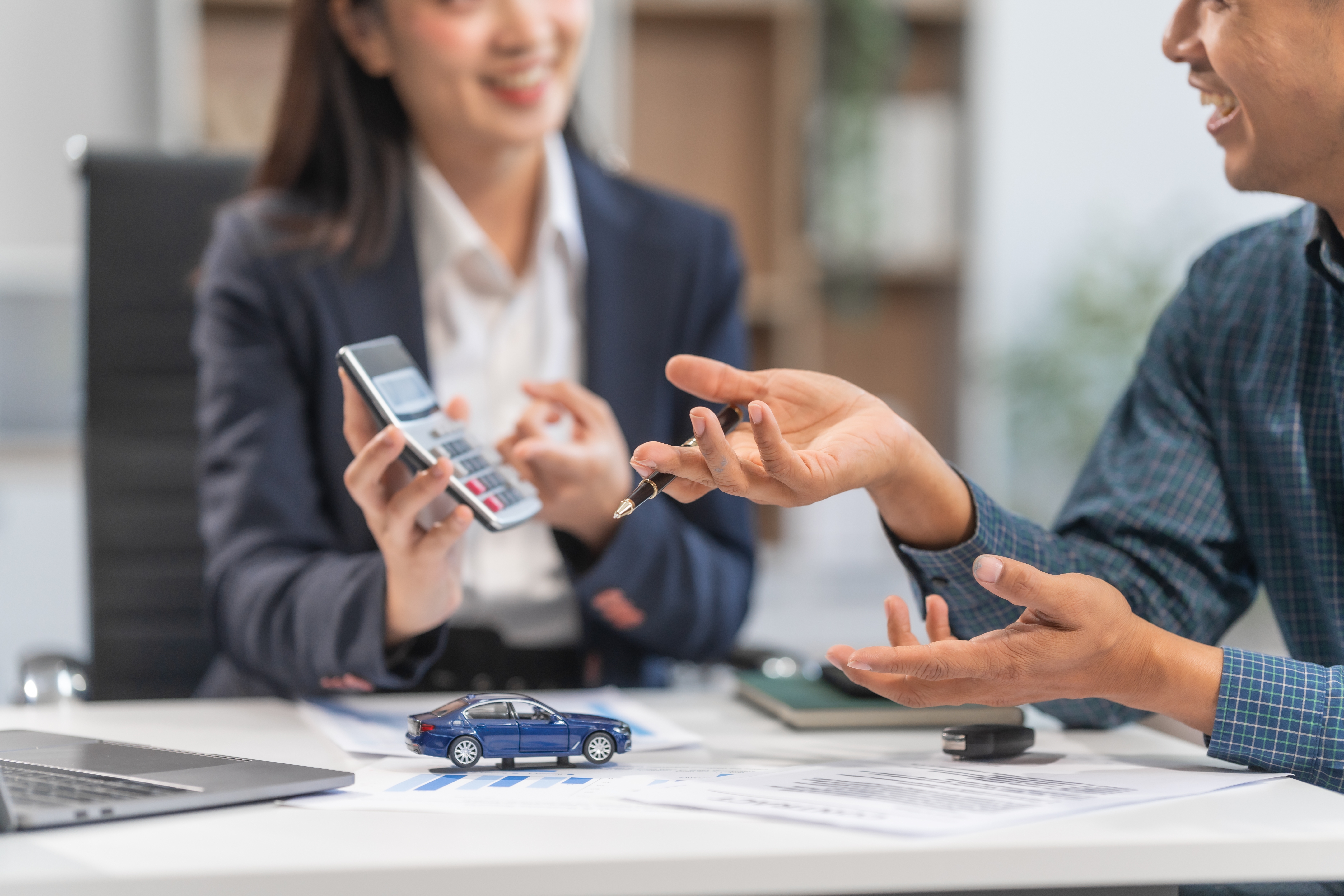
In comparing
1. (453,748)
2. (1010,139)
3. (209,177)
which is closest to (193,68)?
(209,177)

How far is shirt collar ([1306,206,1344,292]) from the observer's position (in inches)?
36.6

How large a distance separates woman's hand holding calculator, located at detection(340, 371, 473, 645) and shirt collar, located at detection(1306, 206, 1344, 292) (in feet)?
2.17

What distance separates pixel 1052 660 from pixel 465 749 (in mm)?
354

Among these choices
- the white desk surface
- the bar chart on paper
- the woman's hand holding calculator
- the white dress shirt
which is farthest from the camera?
the white dress shirt

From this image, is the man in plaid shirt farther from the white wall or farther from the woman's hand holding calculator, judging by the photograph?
the white wall

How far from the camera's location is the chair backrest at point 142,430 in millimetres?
1482

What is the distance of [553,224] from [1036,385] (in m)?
1.43

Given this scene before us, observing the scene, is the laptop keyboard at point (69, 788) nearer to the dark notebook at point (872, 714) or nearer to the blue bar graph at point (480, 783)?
the blue bar graph at point (480, 783)

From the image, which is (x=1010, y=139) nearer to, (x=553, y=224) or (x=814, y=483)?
(x=553, y=224)

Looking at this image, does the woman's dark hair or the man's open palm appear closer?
the man's open palm

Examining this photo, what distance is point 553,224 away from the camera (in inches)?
54.5

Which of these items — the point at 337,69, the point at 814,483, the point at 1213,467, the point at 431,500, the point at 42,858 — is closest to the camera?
the point at 42,858

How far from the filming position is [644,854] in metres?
0.57

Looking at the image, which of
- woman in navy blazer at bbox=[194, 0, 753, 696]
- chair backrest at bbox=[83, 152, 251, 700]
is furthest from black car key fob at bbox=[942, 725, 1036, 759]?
chair backrest at bbox=[83, 152, 251, 700]
